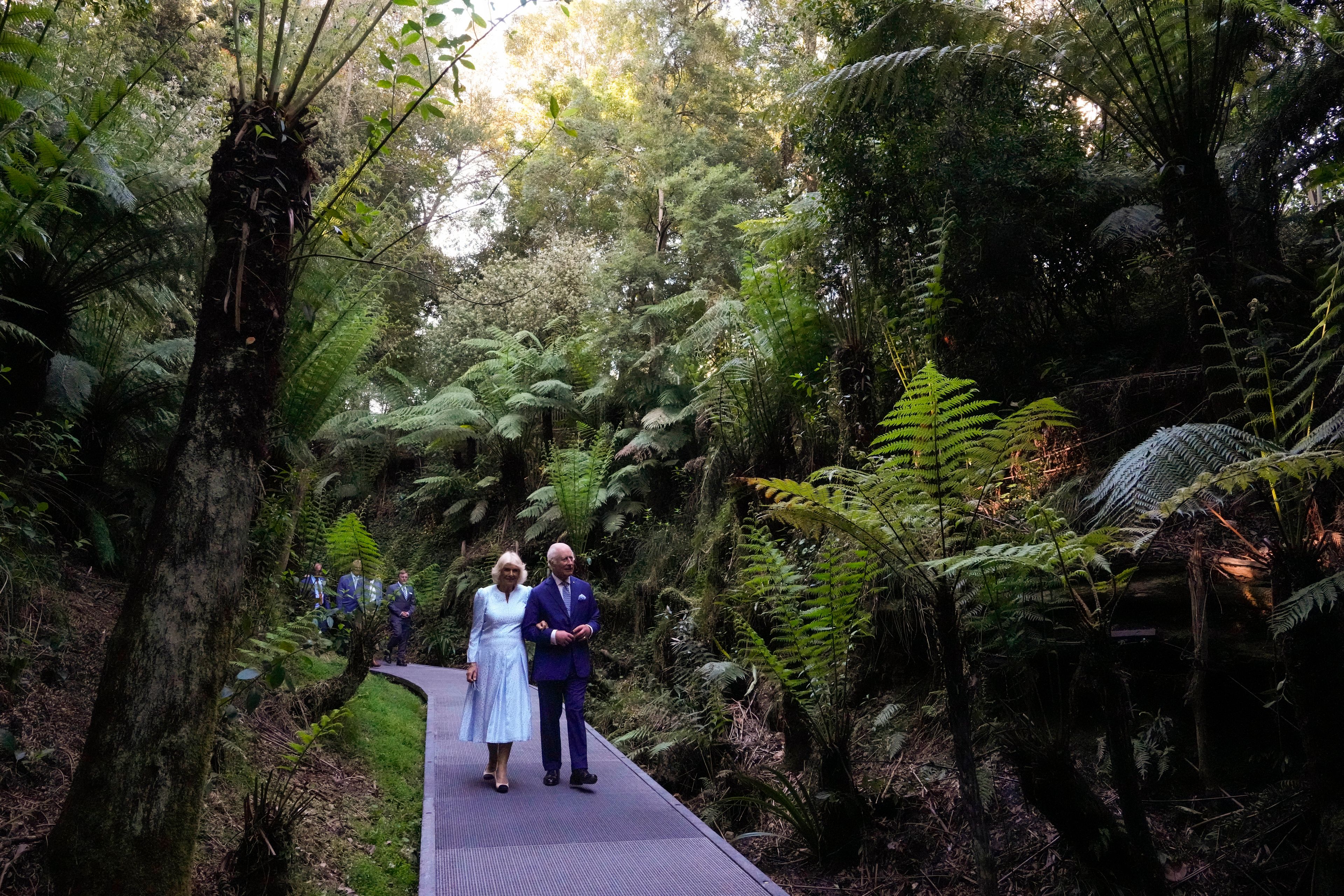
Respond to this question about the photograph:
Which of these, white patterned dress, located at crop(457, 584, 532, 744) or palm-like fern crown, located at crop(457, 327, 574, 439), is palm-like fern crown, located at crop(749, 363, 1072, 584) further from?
palm-like fern crown, located at crop(457, 327, 574, 439)

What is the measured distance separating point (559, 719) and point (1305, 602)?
393cm

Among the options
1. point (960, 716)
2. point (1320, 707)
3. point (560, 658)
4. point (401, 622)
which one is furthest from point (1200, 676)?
point (401, 622)

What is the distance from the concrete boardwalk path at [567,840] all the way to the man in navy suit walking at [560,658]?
175mm

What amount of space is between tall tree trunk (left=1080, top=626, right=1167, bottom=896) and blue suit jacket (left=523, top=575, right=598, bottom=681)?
117 inches

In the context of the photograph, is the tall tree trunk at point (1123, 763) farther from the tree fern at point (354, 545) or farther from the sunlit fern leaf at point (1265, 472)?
the tree fern at point (354, 545)

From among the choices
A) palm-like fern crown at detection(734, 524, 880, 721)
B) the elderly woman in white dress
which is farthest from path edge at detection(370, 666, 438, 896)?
palm-like fern crown at detection(734, 524, 880, 721)

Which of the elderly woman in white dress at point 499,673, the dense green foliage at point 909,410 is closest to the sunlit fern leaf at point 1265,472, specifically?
the dense green foliage at point 909,410

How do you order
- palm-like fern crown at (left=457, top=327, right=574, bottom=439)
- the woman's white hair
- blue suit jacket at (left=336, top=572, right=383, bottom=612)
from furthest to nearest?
1. palm-like fern crown at (left=457, top=327, right=574, bottom=439)
2. blue suit jacket at (left=336, top=572, right=383, bottom=612)
3. the woman's white hair

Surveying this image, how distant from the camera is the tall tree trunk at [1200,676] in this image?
3426mm

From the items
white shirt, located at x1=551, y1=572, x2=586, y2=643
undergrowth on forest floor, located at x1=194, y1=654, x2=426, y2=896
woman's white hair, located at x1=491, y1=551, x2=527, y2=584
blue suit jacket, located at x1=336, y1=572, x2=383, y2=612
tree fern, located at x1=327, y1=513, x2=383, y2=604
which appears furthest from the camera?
tree fern, located at x1=327, y1=513, x2=383, y2=604

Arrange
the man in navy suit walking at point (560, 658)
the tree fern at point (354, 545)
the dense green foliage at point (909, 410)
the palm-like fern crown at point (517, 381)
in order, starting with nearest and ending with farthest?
the dense green foliage at point (909, 410), the man in navy suit walking at point (560, 658), the tree fern at point (354, 545), the palm-like fern crown at point (517, 381)

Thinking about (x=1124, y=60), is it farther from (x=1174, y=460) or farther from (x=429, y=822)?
(x=429, y=822)

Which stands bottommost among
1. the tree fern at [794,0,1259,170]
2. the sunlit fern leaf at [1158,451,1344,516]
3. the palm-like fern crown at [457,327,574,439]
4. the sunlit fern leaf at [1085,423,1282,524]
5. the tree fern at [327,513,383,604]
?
the sunlit fern leaf at [1158,451,1344,516]

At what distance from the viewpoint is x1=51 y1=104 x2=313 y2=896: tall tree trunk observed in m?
2.31
